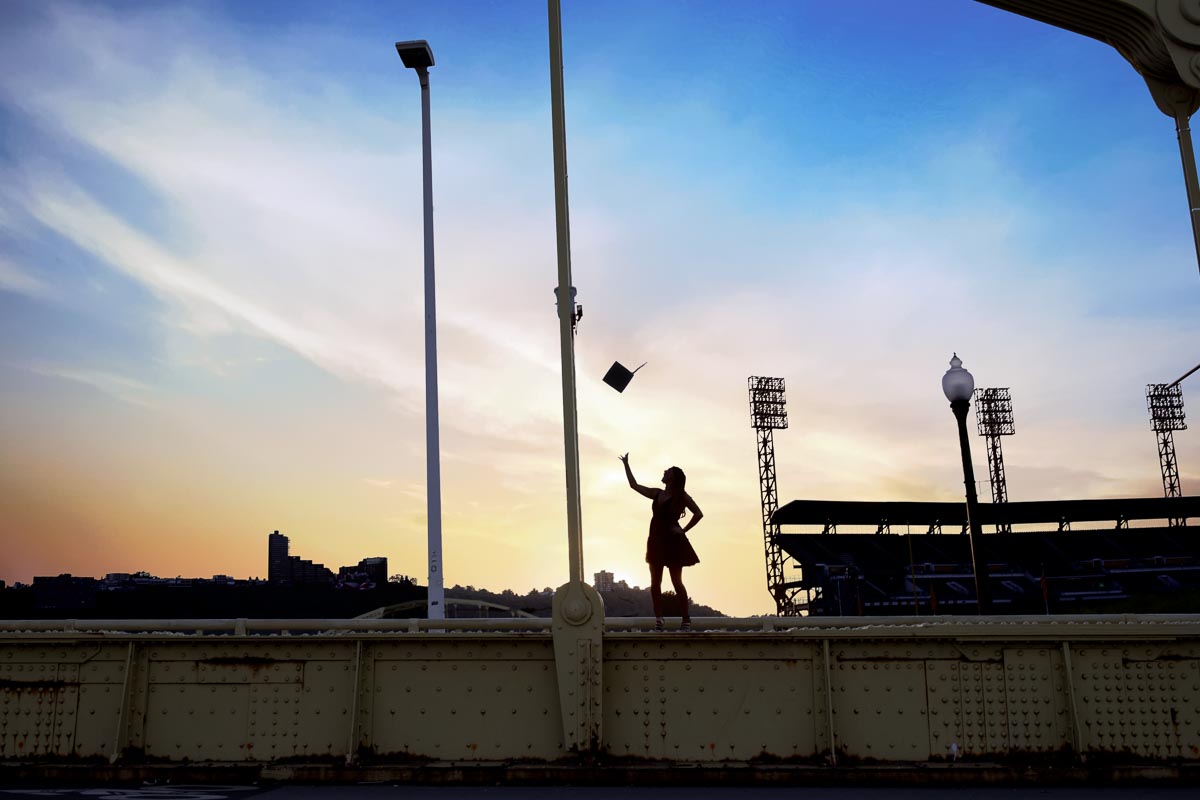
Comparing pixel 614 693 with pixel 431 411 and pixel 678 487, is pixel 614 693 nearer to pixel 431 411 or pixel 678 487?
pixel 678 487

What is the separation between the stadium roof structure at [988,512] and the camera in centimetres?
6819

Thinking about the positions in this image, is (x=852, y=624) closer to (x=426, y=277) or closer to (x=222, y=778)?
(x=222, y=778)

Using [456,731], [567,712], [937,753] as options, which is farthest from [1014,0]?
[456,731]

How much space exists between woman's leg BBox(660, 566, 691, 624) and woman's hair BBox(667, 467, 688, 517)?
0.51 m

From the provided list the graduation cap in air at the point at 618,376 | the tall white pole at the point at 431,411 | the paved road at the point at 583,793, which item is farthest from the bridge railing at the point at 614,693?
the tall white pole at the point at 431,411

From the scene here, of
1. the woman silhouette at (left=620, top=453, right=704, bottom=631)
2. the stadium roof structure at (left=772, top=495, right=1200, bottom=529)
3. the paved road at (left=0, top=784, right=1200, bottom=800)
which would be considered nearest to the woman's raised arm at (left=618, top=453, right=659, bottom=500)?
the woman silhouette at (left=620, top=453, right=704, bottom=631)

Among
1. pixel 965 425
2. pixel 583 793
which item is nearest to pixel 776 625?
pixel 583 793

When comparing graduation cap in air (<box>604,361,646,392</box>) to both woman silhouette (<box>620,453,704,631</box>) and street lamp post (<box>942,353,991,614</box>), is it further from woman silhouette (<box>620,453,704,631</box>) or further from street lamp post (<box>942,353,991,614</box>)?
street lamp post (<box>942,353,991,614</box>)

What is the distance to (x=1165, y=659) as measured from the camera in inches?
313

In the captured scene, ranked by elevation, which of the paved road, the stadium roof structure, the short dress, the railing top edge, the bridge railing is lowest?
the paved road

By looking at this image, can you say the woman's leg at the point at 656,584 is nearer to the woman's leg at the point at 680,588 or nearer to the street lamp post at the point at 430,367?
the woman's leg at the point at 680,588

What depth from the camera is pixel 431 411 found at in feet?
62.8

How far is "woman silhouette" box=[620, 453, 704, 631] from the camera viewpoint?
8.69m

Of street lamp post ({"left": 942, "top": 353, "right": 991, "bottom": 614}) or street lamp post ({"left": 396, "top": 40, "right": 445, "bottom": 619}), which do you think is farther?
street lamp post ({"left": 396, "top": 40, "right": 445, "bottom": 619})
